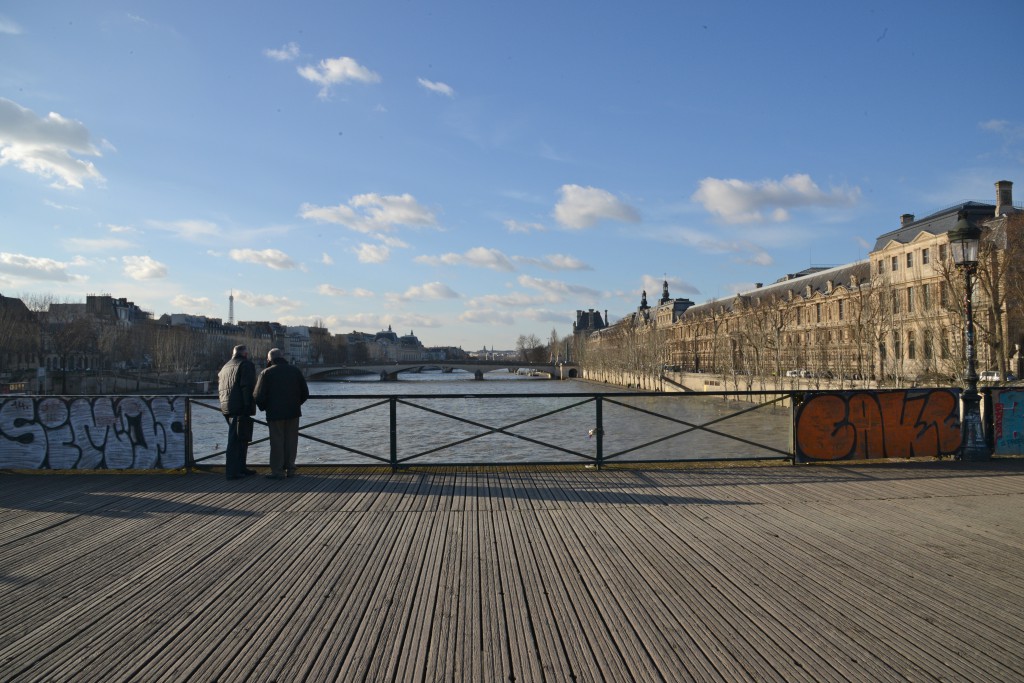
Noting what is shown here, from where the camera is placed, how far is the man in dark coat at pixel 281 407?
28.6 ft

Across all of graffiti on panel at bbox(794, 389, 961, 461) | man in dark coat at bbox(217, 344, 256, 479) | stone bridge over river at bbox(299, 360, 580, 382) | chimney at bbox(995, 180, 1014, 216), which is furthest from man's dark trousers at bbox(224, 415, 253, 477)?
stone bridge over river at bbox(299, 360, 580, 382)

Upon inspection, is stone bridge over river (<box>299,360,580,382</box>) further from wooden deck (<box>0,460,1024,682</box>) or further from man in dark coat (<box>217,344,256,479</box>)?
wooden deck (<box>0,460,1024,682</box>)

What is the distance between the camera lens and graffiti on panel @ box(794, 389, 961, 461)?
975 cm

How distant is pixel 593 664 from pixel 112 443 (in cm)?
852

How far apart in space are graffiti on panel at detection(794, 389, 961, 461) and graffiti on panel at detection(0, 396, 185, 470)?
30.3 ft

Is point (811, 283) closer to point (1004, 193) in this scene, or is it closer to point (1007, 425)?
point (1004, 193)

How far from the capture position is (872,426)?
977 cm

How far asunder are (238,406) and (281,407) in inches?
24.6

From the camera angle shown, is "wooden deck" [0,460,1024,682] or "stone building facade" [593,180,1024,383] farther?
"stone building facade" [593,180,1024,383]

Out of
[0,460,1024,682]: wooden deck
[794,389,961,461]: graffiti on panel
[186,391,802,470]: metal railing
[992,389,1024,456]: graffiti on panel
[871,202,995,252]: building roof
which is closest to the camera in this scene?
[0,460,1024,682]: wooden deck

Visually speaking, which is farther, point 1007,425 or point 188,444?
point 1007,425

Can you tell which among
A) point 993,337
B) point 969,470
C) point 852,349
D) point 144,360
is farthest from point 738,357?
point 144,360

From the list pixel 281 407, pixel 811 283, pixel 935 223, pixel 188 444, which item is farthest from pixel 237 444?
pixel 811 283

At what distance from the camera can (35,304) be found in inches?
2534
